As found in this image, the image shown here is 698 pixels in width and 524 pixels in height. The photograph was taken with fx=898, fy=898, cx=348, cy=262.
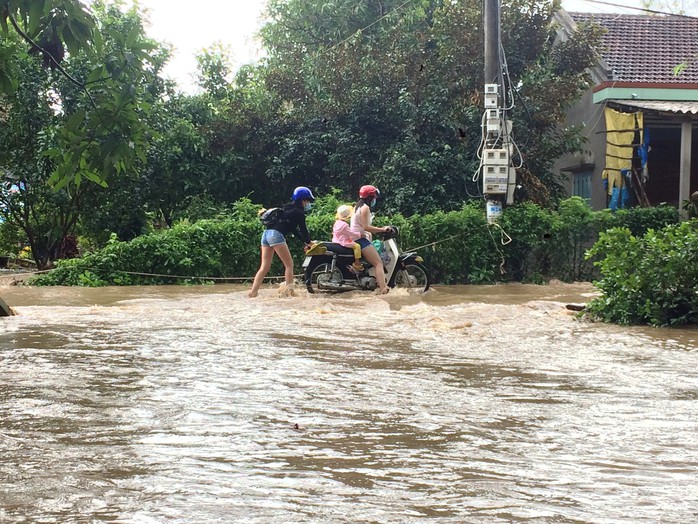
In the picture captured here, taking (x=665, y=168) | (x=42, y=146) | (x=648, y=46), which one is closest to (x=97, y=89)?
(x=42, y=146)

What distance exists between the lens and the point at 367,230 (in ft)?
45.4

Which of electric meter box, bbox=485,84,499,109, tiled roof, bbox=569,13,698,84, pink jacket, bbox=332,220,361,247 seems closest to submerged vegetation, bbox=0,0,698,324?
tiled roof, bbox=569,13,698,84

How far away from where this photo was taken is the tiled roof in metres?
21.6

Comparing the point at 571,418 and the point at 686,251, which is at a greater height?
the point at 686,251

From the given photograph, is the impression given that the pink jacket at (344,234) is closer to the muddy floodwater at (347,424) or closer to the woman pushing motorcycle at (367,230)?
the woman pushing motorcycle at (367,230)

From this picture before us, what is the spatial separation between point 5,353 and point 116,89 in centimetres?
248

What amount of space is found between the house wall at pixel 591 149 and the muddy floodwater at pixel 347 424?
42.2 feet

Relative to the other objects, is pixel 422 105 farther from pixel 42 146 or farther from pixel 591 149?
pixel 42 146

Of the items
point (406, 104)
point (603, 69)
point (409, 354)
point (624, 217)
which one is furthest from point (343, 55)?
point (409, 354)

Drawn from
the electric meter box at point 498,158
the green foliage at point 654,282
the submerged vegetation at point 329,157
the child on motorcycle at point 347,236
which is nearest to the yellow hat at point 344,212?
the child on motorcycle at point 347,236

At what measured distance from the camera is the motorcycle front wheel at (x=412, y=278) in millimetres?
14442

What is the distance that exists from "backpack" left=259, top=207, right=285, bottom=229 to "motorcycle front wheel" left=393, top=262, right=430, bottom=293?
221cm

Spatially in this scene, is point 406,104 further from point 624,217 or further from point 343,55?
point 624,217

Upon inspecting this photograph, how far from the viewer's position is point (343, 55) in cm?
2098
